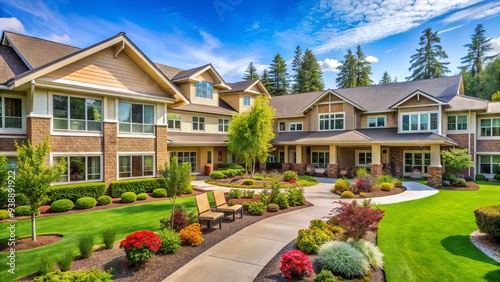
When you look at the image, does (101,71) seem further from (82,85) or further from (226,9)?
(226,9)

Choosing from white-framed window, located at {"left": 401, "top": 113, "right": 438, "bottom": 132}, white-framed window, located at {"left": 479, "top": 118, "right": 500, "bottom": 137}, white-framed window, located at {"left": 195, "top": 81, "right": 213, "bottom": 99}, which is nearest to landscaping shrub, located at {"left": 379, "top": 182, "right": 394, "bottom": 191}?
white-framed window, located at {"left": 401, "top": 113, "right": 438, "bottom": 132}

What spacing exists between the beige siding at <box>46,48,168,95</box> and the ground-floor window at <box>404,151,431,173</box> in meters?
23.5

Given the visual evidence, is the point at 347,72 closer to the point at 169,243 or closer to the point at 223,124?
the point at 223,124

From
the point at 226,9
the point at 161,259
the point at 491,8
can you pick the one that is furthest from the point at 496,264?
the point at 226,9

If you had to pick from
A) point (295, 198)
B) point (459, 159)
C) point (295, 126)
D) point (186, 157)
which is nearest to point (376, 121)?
point (459, 159)

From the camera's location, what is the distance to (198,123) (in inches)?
1065

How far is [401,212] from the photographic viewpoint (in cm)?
1235

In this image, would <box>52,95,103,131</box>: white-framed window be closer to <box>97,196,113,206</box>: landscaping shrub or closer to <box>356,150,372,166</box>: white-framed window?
<box>97,196,113,206</box>: landscaping shrub

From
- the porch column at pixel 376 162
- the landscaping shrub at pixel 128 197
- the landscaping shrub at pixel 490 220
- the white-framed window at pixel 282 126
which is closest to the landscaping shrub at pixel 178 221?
the landscaping shrub at pixel 128 197

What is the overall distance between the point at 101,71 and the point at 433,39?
196 feet

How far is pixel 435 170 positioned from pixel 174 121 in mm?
22219

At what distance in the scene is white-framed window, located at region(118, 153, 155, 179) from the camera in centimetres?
1702

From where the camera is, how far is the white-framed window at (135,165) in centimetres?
1702

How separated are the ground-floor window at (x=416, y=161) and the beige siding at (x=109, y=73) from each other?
2350 centimetres
